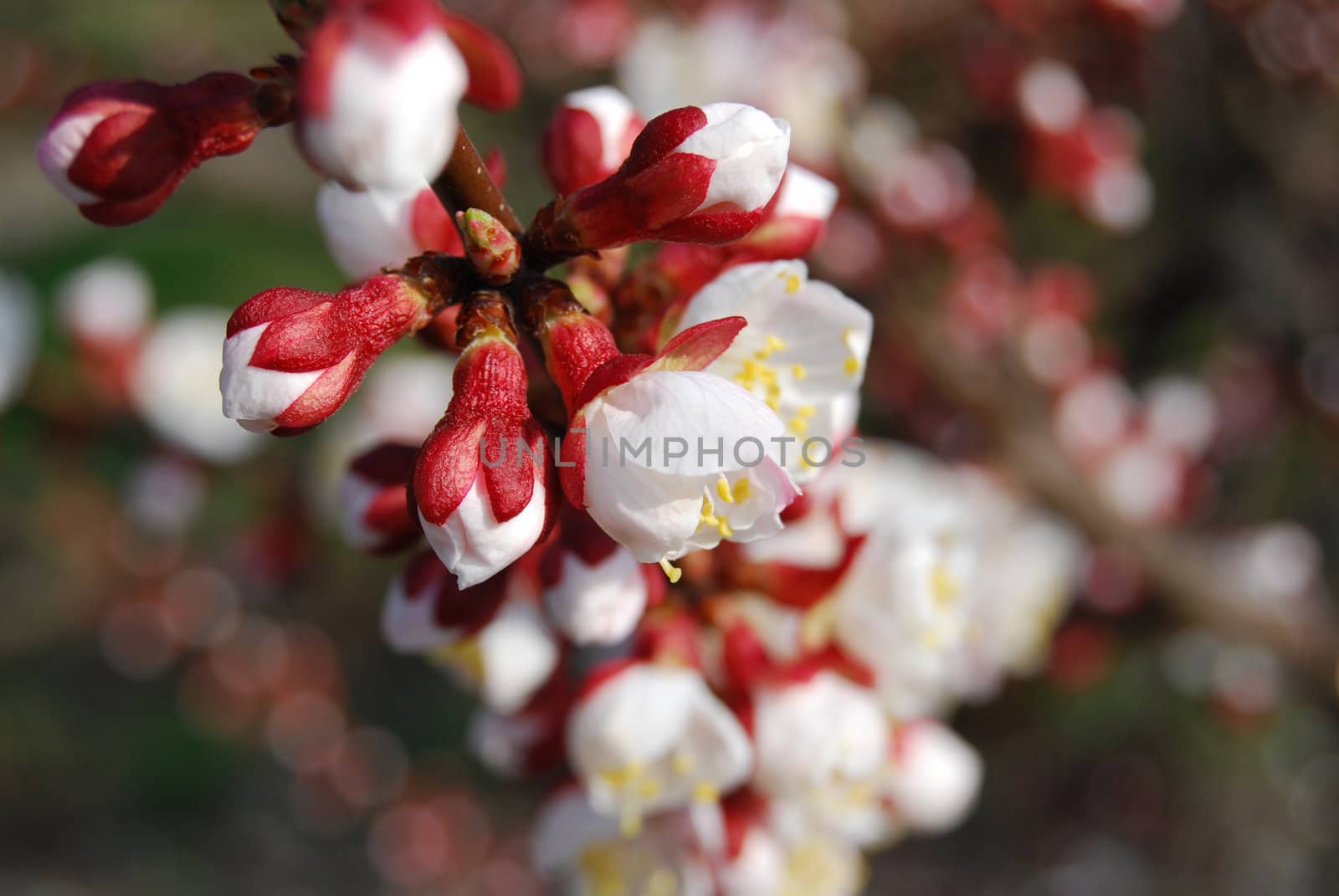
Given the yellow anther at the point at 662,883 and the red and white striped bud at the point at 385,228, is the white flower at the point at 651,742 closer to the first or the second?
the yellow anther at the point at 662,883

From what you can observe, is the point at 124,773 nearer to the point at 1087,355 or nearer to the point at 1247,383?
the point at 1087,355

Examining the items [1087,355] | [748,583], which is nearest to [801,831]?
[748,583]

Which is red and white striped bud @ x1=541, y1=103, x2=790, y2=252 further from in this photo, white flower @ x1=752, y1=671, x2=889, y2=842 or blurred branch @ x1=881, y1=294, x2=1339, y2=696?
blurred branch @ x1=881, y1=294, x2=1339, y2=696

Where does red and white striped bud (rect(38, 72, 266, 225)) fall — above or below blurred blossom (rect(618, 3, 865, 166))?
above

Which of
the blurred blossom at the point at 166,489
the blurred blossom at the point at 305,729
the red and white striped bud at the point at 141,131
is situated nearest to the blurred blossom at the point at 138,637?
the blurred blossom at the point at 305,729

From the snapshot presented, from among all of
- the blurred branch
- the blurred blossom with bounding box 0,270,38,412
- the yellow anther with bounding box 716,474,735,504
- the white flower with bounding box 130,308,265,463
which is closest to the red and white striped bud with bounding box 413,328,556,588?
the yellow anther with bounding box 716,474,735,504
